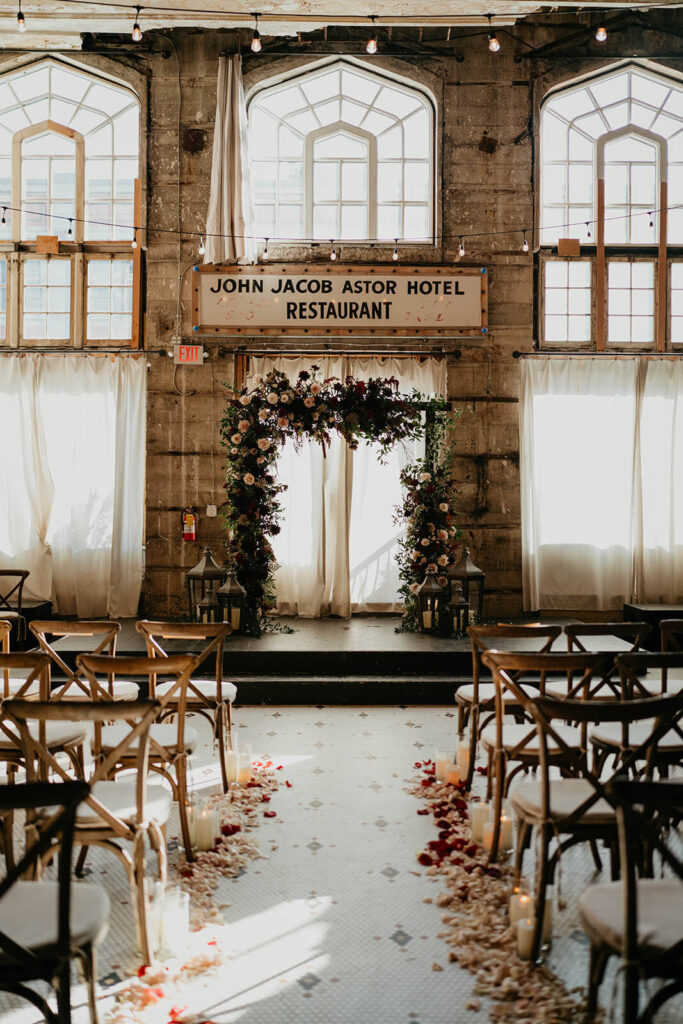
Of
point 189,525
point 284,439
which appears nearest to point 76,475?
point 189,525

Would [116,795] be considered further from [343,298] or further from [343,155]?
[343,155]

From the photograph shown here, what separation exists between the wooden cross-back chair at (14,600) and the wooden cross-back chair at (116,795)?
4.57m

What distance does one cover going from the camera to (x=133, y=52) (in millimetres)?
8898

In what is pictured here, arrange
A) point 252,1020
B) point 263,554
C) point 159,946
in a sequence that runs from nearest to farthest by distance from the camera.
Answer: point 252,1020, point 159,946, point 263,554

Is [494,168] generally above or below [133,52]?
below

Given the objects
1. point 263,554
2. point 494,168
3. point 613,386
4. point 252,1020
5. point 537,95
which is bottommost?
point 252,1020

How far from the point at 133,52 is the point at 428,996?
940 centimetres

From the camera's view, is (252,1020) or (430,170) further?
(430,170)

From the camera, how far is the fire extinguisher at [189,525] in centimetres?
873

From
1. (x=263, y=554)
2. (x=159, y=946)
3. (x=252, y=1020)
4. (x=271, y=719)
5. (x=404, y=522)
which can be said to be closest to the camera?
(x=252, y=1020)

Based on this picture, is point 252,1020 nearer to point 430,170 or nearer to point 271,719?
point 271,719

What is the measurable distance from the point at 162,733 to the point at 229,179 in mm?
6659

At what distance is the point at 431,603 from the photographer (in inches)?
305

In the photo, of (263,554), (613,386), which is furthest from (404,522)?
(613,386)
